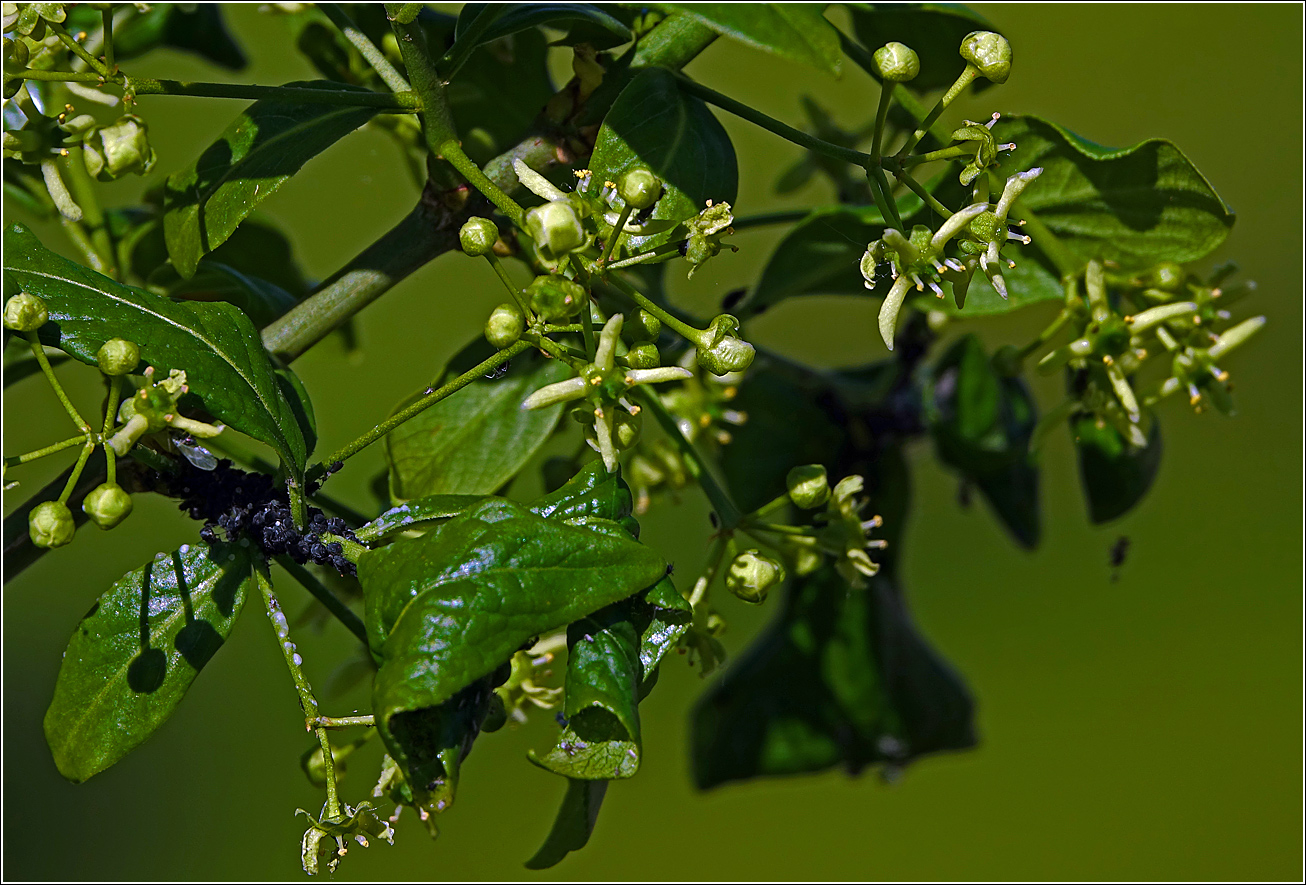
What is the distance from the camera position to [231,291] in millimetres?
1005

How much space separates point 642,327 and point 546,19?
0.91 ft

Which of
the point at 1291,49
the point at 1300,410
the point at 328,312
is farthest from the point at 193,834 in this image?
the point at 1291,49

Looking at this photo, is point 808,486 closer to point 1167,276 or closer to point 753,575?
point 753,575

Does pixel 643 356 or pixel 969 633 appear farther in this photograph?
pixel 969 633

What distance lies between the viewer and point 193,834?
3982 millimetres

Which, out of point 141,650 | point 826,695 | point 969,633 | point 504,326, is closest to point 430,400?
point 504,326

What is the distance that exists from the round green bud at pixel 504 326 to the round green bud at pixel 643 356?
0.08 m

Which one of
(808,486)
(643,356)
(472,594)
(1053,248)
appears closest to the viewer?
(472,594)

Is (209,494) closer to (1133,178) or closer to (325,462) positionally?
(325,462)

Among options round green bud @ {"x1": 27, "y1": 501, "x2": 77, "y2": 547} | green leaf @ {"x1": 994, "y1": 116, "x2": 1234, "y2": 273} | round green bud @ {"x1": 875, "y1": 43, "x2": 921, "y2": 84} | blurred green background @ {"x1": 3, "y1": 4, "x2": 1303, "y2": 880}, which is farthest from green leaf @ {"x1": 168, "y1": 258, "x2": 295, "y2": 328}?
blurred green background @ {"x1": 3, "y1": 4, "x2": 1303, "y2": 880}

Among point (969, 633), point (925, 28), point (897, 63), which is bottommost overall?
point (969, 633)

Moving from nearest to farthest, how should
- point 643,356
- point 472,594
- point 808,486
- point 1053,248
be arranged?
point 472,594
point 643,356
point 808,486
point 1053,248

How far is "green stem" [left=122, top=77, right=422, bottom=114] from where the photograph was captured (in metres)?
0.73

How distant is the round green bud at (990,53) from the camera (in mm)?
784
